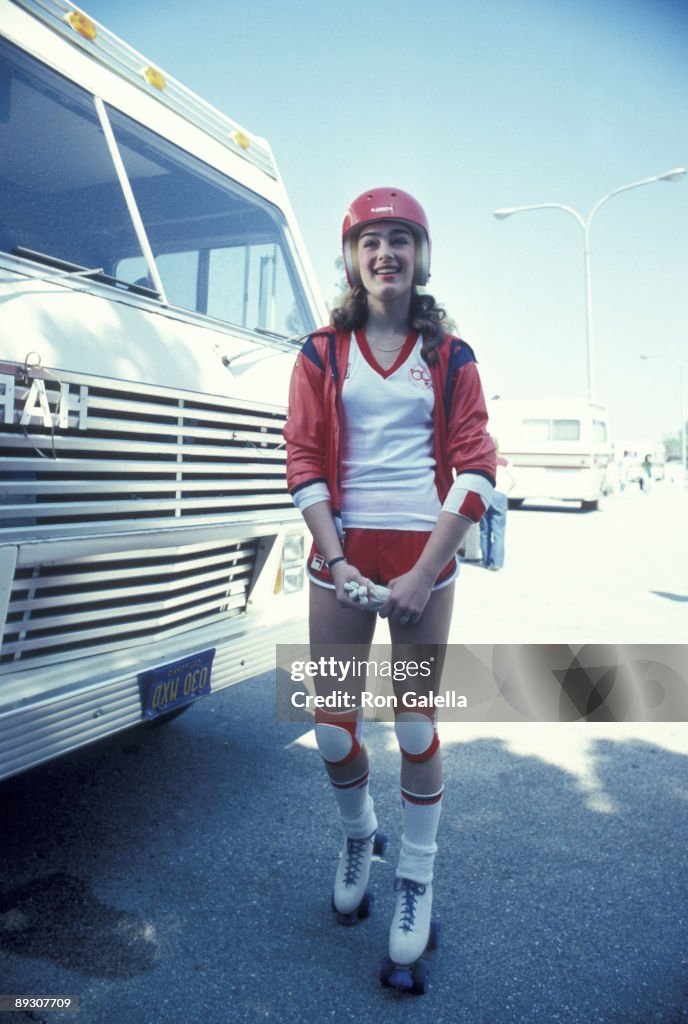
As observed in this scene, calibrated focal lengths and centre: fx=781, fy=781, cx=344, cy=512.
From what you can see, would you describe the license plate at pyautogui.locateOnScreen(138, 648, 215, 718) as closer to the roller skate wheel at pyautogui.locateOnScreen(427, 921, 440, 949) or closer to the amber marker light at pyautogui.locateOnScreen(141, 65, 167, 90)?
the roller skate wheel at pyautogui.locateOnScreen(427, 921, 440, 949)

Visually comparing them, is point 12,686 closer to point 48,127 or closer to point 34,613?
point 34,613

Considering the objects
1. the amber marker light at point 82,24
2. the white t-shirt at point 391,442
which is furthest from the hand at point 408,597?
the amber marker light at point 82,24

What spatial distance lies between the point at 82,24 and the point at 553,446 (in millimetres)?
17089

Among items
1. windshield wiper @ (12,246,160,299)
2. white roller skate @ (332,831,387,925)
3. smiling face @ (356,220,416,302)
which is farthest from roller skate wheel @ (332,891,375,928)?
windshield wiper @ (12,246,160,299)

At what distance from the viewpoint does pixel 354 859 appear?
7.95ft

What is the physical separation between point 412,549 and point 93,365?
3.84ft

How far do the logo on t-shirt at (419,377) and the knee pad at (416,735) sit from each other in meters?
0.92

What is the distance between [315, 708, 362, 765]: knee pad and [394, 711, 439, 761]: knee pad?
0.49ft

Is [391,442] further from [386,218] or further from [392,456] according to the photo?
[386,218]

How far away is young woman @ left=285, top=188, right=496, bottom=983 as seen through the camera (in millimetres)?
2156

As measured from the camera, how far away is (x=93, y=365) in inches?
96.9

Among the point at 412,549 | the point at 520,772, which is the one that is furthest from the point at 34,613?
the point at 520,772

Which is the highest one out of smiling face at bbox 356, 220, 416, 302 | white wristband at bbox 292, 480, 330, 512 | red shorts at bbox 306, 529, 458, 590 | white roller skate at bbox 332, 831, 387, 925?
smiling face at bbox 356, 220, 416, 302

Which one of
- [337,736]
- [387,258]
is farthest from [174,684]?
[387,258]
